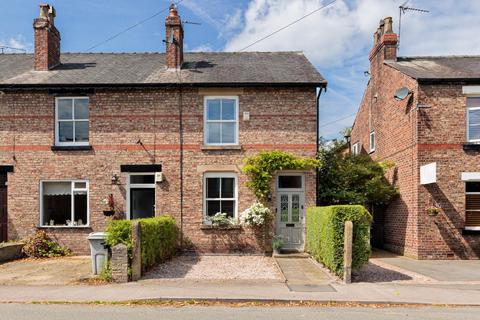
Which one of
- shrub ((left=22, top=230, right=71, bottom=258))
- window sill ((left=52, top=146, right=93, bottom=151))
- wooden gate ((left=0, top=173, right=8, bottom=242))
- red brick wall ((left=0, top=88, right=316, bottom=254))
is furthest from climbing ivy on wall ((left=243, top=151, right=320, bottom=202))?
wooden gate ((left=0, top=173, right=8, bottom=242))

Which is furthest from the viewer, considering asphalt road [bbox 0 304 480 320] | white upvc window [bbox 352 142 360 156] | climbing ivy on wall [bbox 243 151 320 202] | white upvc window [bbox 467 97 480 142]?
white upvc window [bbox 352 142 360 156]

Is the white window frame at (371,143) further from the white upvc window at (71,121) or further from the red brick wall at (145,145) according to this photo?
the white upvc window at (71,121)

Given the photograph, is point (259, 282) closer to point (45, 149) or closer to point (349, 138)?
point (45, 149)

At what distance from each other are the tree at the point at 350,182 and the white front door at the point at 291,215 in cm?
85

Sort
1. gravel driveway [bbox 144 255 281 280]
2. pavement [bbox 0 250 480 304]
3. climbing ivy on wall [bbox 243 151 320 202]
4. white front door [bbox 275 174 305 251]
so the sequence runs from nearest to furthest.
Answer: pavement [bbox 0 250 480 304] → gravel driveway [bbox 144 255 281 280] → climbing ivy on wall [bbox 243 151 320 202] → white front door [bbox 275 174 305 251]

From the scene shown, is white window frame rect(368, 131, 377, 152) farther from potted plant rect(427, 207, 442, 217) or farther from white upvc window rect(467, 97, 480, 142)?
potted plant rect(427, 207, 442, 217)

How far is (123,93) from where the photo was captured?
16.3 meters

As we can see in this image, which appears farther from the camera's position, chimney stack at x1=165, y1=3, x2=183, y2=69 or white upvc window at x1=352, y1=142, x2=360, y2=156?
white upvc window at x1=352, y1=142, x2=360, y2=156

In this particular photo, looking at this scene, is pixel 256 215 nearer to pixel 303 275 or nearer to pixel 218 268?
pixel 218 268

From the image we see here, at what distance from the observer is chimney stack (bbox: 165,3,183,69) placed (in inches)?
683

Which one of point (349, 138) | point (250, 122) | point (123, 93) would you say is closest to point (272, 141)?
point (250, 122)


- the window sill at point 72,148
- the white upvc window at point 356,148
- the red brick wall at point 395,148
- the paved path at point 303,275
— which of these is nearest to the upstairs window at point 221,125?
the window sill at point 72,148

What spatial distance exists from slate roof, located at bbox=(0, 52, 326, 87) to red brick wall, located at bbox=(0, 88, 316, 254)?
1.53 feet

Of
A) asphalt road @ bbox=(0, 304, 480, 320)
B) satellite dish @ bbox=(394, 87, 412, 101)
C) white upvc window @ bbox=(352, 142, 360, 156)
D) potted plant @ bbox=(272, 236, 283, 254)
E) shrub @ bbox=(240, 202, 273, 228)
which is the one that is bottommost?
potted plant @ bbox=(272, 236, 283, 254)
